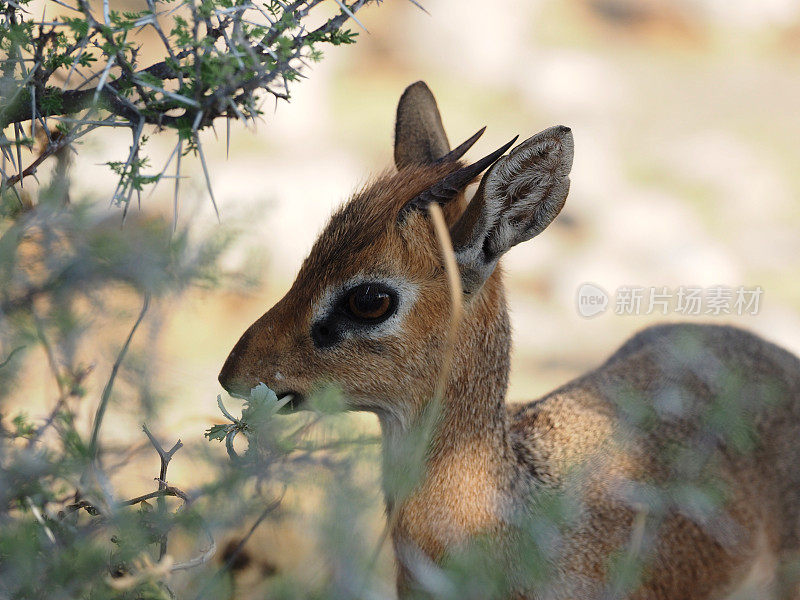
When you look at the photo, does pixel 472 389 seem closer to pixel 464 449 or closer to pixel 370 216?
pixel 464 449

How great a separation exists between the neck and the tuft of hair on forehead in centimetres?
42

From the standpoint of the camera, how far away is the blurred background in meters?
6.95

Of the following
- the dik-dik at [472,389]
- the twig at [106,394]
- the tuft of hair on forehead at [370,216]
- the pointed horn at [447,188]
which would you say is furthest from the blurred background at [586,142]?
the twig at [106,394]

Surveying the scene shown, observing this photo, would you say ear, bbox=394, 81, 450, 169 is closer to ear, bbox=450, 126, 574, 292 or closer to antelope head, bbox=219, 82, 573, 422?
antelope head, bbox=219, 82, 573, 422

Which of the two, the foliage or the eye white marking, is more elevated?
the foliage

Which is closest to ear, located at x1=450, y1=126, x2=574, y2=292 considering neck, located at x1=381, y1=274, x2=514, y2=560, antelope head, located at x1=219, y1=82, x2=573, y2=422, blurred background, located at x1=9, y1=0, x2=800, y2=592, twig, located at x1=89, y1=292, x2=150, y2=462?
antelope head, located at x1=219, y1=82, x2=573, y2=422

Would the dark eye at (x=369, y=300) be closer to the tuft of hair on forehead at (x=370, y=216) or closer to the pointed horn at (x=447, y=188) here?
the tuft of hair on forehead at (x=370, y=216)

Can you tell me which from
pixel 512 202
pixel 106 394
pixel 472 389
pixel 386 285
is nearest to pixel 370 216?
pixel 386 285

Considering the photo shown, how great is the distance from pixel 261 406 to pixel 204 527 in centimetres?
29

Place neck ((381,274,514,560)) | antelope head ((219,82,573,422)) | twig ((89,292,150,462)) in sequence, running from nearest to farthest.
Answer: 1. twig ((89,292,150,462))
2. antelope head ((219,82,573,422))
3. neck ((381,274,514,560))

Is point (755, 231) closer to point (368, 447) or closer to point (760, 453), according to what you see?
point (760, 453)

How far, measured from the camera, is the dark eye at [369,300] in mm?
2627

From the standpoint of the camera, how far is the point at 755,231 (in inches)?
309

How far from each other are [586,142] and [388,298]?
6.13m
